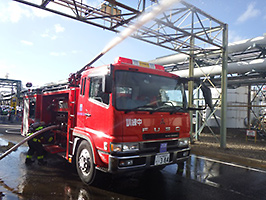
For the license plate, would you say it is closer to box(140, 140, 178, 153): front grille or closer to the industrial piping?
box(140, 140, 178, 153): front grille

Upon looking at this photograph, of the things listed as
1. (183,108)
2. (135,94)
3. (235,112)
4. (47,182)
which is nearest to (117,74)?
(135,94)

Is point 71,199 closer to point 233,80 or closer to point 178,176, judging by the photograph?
point 178,176

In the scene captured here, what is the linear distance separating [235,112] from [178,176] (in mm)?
13362

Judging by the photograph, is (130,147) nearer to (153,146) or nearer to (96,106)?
(153,146)

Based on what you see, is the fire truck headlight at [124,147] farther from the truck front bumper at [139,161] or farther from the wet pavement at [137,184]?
the wet pavement at [137,184]

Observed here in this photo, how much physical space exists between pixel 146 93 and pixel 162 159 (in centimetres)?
134

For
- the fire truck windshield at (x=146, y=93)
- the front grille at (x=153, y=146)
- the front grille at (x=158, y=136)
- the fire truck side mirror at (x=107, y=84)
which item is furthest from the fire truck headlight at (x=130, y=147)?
the fire truck side mirror at (x=107, y=84)

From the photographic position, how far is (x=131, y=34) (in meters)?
7.73

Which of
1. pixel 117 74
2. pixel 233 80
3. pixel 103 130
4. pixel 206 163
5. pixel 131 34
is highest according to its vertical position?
pixel 131 34

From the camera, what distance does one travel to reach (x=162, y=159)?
4004 millimetres

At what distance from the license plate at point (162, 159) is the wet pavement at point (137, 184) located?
579 mm

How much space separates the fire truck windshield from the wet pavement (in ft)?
5.35

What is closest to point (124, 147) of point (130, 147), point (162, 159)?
point (130, 147)

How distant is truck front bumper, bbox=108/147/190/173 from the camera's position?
3.54m
